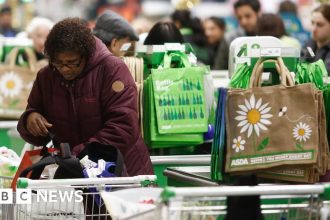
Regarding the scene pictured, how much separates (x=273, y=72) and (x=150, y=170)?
3.12ft

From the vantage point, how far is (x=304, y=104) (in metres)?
5.99

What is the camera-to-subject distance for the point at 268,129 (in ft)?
19.5

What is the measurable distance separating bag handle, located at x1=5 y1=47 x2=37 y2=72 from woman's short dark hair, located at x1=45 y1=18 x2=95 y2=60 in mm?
4756

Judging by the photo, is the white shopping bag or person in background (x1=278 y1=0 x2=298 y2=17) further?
person in background (x1=278 y1=0 x2=298 y2=17)

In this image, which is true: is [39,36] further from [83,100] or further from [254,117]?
[254,117]

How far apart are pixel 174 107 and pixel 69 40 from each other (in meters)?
1.40

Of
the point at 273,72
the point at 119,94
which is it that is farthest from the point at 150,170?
the point at 273,72

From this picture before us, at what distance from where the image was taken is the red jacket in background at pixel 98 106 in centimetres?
643

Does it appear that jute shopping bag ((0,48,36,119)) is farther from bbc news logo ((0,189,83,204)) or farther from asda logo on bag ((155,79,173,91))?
bbc news logo ((0,189,83,204))

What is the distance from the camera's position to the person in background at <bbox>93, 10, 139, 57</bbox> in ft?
27.6

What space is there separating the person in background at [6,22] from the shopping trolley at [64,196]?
593 inches

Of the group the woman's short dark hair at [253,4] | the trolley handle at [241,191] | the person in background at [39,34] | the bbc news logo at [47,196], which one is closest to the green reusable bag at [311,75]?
the bbc news logo at [47,196]

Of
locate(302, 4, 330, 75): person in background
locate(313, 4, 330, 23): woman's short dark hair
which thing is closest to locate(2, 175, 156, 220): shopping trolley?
locate(302, 4, 330, 75): person in background

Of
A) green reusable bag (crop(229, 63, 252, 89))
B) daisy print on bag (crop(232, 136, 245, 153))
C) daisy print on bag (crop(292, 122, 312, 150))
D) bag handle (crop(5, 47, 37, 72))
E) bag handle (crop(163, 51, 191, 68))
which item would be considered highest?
bag handle (crop(5, 47, 37, 72))
